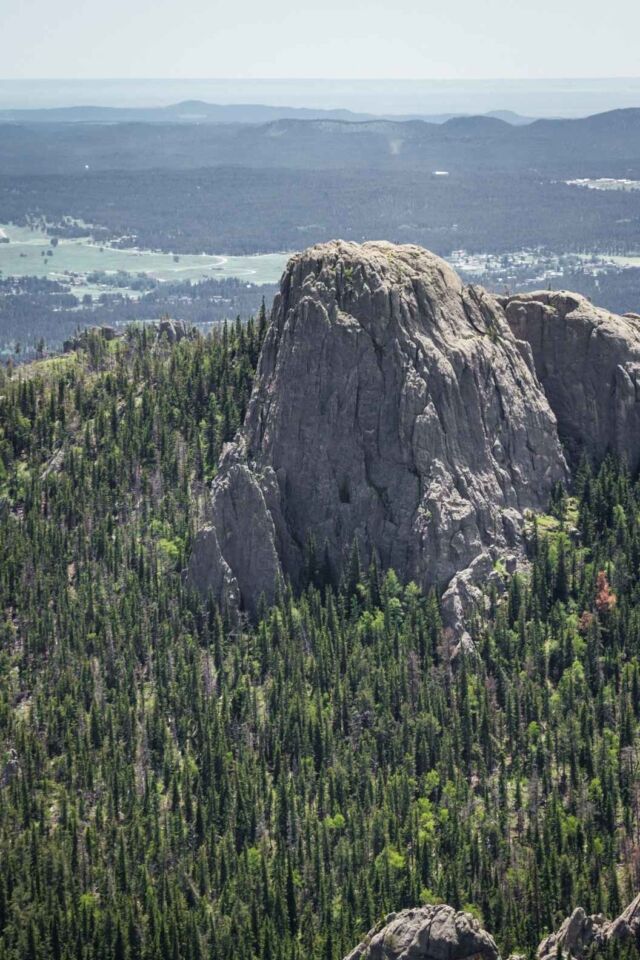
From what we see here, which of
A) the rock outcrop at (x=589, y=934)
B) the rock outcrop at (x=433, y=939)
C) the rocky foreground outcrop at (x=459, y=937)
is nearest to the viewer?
the rock outcrop at (x=433, y=939)

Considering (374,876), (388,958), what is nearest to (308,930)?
(374,876)

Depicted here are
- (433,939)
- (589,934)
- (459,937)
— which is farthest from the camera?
(589,934)

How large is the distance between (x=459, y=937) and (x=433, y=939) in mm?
2043

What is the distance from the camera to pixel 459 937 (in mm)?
158750

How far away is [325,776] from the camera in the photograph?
193375 millimetres

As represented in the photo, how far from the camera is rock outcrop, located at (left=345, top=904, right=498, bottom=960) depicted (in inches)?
6230

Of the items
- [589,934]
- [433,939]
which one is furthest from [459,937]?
[589,934]

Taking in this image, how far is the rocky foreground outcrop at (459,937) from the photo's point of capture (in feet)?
520

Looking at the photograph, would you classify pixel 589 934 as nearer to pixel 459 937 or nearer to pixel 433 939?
pixel 459 937

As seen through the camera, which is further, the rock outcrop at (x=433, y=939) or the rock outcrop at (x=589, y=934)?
the rock outcrop at (x=589, y=934)

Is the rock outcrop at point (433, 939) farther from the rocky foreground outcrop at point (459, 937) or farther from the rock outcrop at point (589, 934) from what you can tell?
the rock outcrop at point (589, 934)

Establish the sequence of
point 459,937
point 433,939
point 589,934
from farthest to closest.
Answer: point 589,934 < point 459,937 < point 433,939

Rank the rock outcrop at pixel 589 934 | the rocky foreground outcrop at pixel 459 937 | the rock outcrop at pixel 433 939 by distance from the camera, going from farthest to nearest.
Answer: the rock outcrop at pixel 589 934, the rocky foreground outcrop at pixel 459 937, the rock outcrop at pixel 433 939

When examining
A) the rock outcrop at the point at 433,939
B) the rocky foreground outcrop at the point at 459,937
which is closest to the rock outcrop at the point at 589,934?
the rocky foreground outcrop at the point at 459,937
